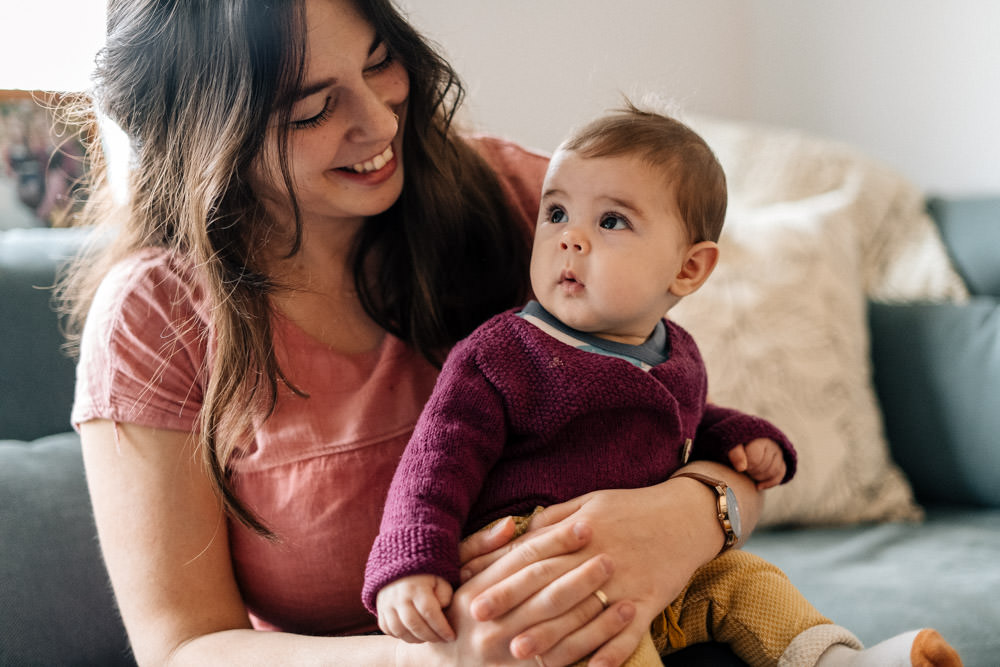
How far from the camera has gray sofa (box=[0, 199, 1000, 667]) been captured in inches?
45.8

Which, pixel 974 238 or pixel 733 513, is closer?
pixel 733 513

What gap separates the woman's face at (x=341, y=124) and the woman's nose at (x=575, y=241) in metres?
0.26

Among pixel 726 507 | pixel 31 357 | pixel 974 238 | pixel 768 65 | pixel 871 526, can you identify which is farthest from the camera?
pixel 768 65

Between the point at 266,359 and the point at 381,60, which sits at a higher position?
the point at 381,60

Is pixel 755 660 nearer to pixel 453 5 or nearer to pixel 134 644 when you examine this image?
pixel 134 644

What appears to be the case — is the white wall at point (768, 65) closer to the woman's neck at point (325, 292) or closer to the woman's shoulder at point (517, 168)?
the woman's shoulder at point (517, 168)

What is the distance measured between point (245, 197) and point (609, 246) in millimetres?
481

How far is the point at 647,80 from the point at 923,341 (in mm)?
965

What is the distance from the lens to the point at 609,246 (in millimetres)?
955

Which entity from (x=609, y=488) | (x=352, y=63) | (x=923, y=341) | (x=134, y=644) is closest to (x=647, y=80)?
(x=923, y=341)

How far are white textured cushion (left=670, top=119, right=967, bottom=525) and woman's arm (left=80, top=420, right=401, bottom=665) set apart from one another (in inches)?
38.3

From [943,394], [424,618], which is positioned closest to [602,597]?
[424,618]

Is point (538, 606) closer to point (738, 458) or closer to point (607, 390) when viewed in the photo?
point (607, 390)

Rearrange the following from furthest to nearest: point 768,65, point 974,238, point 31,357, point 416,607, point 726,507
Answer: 1. point 768,65
2. point 974,238
3. point 31,357
4. point 726,507
5. point 416,607
